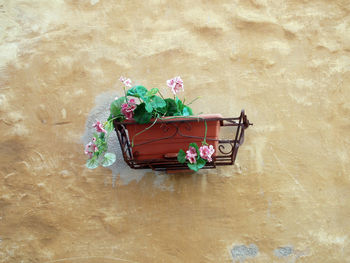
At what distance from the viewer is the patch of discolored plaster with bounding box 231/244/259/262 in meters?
2.25

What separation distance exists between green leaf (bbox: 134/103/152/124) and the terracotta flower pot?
0.05 m

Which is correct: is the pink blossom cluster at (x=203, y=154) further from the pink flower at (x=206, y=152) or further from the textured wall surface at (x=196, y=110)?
the textured wall surface at (x=196, y=110)

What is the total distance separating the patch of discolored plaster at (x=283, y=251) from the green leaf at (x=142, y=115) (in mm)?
958

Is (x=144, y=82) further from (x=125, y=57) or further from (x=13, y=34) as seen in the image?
(x=13, y=34)

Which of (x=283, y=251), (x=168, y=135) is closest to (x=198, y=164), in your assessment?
(x=168, y=135)

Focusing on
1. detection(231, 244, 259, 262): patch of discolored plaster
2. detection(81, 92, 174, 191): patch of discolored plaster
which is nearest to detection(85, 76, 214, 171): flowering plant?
detection(81, 92, 174, 191): patch of discolored plaster

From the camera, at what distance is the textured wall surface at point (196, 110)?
7.41ft

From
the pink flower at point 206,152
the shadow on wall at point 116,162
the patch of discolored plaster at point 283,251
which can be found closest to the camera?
the pink flower at point 206,152

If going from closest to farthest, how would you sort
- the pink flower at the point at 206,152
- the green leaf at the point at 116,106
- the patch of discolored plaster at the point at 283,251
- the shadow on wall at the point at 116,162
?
1. the pink flower at the point at 206,152
2. the green leaf at the point at 116,106
3. the patch of discolored plaster at the point at 283,251
4. the shadow on wall at the point at 116,162

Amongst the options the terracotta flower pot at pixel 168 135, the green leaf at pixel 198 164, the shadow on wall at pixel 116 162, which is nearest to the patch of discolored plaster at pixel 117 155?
the shadow on wall at pixel 116 162

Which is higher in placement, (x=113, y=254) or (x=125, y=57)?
(x=125, y=57)

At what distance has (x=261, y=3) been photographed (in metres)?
2.45

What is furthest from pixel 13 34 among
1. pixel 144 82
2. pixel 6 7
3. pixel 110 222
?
pixel 110 222

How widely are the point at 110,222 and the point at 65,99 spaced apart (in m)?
0.75
